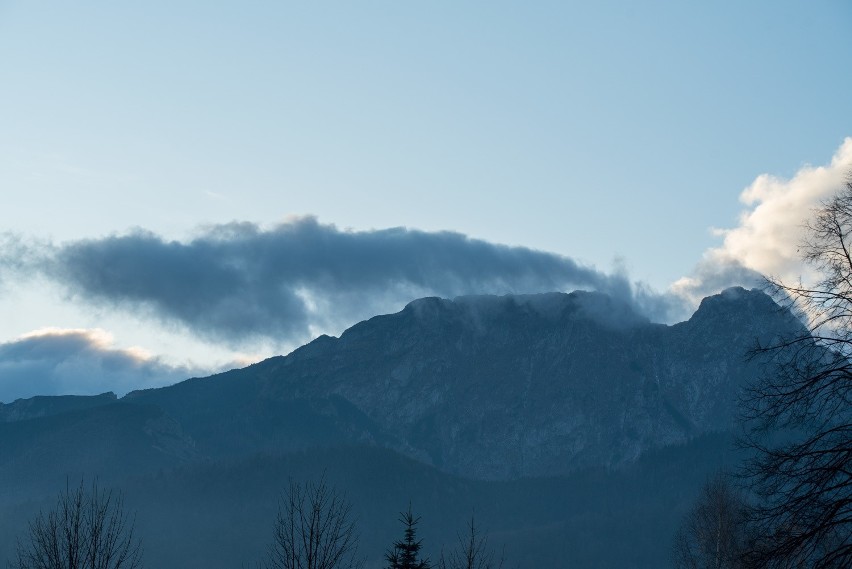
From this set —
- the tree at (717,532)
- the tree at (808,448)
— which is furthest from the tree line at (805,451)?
the tree at (717,532)

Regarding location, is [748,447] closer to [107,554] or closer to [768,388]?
[768,388]

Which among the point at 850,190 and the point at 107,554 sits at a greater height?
the point at 850,190

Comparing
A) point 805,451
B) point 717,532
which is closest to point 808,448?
point 805,451

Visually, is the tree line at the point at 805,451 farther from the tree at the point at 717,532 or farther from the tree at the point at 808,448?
the tree at the point at 717,532

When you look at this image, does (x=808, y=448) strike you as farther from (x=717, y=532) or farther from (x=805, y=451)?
(x=717, y=532)

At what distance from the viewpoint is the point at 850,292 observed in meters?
21.7

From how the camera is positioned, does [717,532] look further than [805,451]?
Yes

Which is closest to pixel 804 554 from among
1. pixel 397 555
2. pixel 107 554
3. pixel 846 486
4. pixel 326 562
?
pixel 846 486

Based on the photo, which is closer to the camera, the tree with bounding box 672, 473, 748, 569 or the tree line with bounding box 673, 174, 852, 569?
the tree line with bounding box 673, 174, 852, 569

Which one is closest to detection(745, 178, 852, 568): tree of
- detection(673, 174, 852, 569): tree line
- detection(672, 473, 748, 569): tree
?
detection(673, 174, 852, 569): tree line

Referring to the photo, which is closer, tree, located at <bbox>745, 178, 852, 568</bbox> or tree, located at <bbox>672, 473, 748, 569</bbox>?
tree, located at <bbox>745, 178, 852, 568</bbox>

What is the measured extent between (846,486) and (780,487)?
1.36 meters

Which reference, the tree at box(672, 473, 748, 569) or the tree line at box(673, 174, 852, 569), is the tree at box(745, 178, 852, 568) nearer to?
the tree line at box(673, 174, 852, 569)

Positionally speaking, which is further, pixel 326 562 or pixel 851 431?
pixel 326 562
